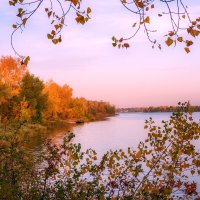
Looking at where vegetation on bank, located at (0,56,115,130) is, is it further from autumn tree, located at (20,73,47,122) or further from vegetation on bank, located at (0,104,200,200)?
vegetation on bank, located at (0,104,200,200)

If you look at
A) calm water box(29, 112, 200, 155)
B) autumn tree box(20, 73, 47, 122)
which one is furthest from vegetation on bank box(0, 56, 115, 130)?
calm water box(29, 112, 200, 155)

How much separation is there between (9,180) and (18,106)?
4478cm

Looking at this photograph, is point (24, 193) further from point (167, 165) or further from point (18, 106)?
point (18, 106)

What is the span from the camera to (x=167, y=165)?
271 inches

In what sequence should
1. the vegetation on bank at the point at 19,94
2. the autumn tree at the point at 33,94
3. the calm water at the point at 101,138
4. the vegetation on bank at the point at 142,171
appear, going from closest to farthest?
the vegetation on bank at the point at 142,171 → the calm water at the point at 101,138 → the vegetation on bank at the point at 19,94 → the autumn tree at the point at 33,94

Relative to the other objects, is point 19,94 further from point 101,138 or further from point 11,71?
point 101,138

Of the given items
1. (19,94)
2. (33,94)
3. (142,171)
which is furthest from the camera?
(33,94)

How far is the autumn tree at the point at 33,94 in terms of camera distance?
54250mm

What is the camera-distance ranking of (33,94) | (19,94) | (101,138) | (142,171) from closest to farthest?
(142,171)
(101,138)
(19,94)
(33,94)

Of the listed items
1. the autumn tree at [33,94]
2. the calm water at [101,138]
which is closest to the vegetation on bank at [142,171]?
the calm water at [101,138]

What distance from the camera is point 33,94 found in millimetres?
54969

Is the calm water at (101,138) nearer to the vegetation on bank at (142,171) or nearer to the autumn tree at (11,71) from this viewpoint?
the autumn tree at (11,71)

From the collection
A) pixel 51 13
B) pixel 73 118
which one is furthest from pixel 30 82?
pixel 51 13

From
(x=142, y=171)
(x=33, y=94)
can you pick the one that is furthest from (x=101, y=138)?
(x=142, y=171)
